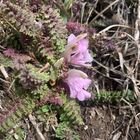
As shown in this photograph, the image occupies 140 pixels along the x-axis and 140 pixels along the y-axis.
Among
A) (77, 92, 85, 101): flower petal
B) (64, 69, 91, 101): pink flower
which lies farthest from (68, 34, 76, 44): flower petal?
(77, 92, 85, 101): flower petal

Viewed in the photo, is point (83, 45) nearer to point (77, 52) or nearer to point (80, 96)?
point (77, 52)

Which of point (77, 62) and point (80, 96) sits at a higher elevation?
point (77, 62)

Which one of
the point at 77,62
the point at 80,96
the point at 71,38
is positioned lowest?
the point at 80,96

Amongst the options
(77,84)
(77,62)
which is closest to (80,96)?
(77,84)

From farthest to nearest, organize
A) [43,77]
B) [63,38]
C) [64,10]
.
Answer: [64,10], [63,38], [43,77]

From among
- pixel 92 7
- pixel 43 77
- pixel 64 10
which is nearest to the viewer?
pixel 43 77

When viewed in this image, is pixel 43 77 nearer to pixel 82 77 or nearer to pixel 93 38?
pixel 82 77

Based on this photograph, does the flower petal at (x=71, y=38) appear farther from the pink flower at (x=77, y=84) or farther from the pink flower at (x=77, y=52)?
the pink flower at (x=77, y=84)

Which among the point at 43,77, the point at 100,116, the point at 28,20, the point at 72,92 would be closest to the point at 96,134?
the point at 100,116

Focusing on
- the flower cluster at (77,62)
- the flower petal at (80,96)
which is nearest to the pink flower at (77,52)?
the flower cluster at (77,62)
